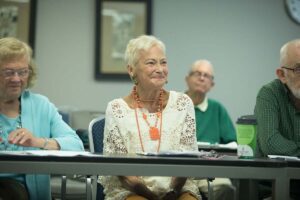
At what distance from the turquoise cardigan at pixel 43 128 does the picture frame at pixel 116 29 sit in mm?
2512

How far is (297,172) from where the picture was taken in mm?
1868

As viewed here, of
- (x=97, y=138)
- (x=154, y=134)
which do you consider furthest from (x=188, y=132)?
(x=97, y=138)

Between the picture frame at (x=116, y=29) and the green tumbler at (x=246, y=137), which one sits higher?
the picture frame at (x=116, y=29)

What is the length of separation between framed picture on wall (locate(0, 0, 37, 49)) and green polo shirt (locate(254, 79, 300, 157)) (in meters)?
3.05

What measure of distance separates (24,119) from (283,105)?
50.2 inches

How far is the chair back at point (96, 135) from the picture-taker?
2.64 meters

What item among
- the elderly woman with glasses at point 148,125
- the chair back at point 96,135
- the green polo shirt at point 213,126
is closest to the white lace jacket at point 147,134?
the elderly woman with glasses at point 148,125

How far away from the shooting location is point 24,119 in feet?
8.13

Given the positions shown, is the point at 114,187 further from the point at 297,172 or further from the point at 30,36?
the point at 30,36

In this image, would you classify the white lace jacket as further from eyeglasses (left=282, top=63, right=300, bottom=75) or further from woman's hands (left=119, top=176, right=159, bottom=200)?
eyeglasses (left=282, top=63, right=300, bottom=75)

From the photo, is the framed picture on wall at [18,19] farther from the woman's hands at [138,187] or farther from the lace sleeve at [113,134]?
the woman's hands at [138,187]

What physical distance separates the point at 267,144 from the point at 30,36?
3263 millimetres

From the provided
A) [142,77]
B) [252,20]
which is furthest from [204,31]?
[142,77]

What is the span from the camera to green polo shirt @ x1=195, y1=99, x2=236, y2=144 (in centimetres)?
418
